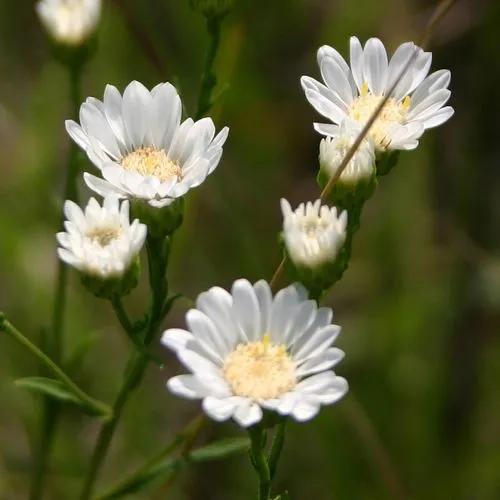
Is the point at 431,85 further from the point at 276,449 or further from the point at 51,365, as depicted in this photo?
the point at 51,365

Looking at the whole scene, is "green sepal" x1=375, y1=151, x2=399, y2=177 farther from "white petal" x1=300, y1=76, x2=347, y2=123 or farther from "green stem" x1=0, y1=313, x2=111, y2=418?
"green stem" x1=0, y1=313, x2=111, y2=418

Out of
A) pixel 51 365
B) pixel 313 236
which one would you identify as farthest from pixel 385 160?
pixel 51 365

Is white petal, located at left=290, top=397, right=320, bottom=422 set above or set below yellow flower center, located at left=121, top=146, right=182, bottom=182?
below

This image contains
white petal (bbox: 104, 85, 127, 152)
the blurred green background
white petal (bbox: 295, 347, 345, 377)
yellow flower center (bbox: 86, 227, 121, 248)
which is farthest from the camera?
the blurred green background

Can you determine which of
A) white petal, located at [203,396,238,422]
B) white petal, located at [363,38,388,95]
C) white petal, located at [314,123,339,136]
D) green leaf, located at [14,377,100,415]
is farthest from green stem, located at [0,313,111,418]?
white petal, located at [363,38,388,95]

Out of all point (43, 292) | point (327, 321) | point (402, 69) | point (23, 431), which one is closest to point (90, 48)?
point (402, 69)

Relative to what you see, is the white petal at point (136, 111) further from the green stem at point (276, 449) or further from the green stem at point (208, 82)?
the green stem at point (276, 449)
